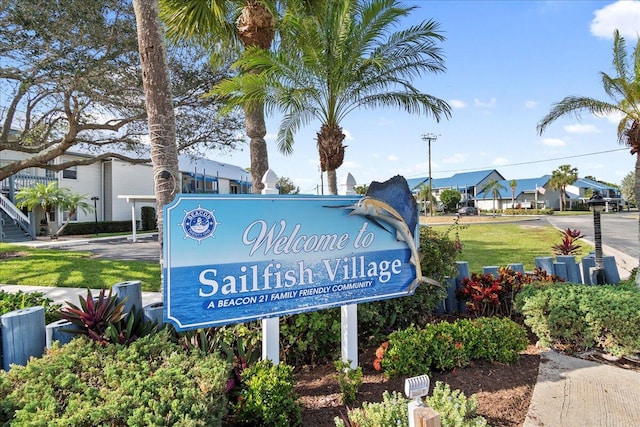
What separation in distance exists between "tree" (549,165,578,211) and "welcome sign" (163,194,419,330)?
62.9 metres

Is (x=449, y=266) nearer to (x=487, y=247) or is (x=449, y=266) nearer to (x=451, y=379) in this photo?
(x=451, y=379)

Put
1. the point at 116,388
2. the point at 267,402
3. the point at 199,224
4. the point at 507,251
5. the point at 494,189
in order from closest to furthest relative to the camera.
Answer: the point at 116,388
the point at 267,402
the point at 199,224
the point at 507,251
the point at 494,189

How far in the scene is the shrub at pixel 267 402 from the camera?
102 inches

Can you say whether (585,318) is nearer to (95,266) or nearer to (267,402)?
(267,402)

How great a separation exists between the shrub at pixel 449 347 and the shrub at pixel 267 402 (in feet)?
3.63

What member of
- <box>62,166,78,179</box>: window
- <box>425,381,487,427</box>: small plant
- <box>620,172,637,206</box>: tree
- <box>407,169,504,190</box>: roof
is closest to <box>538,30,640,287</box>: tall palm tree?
<box>425,381,487,427</box>: small plant

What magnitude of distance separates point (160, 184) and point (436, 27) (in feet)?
19.5

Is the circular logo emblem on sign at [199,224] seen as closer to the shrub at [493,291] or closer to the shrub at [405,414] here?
the shrub at [405,414]

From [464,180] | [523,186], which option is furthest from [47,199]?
[523,186]

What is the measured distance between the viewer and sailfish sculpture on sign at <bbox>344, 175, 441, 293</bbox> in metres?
3.77

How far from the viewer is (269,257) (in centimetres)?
320

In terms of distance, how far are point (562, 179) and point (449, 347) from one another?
63.1 m

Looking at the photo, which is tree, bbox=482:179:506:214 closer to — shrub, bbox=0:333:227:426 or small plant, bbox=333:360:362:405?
small plant, bbox=333:360:362:405

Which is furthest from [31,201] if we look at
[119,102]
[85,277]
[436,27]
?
[436,27]
